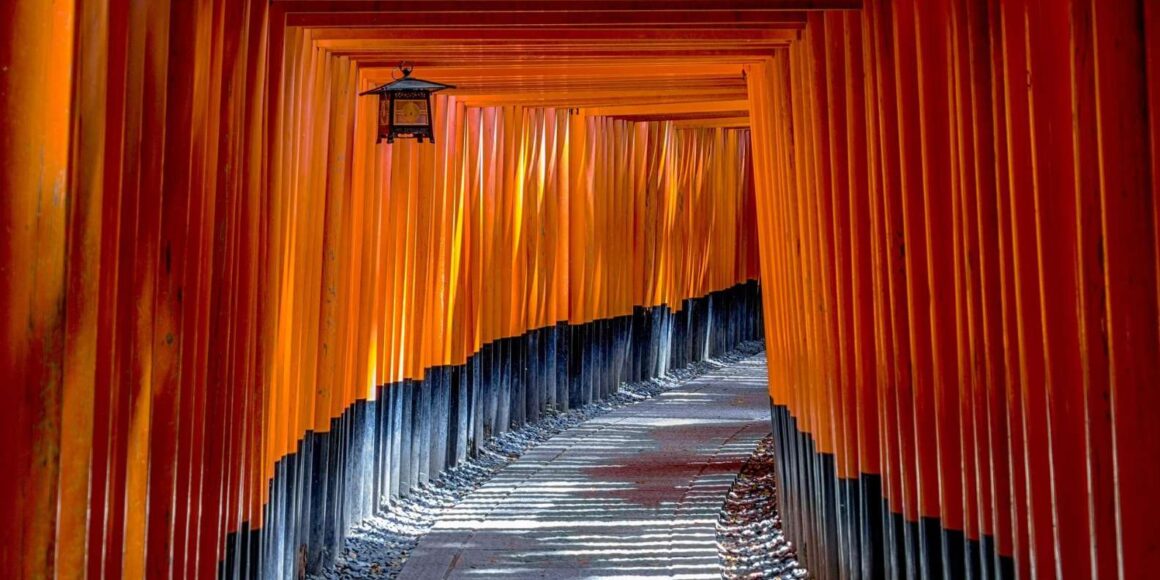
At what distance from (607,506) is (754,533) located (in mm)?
1317

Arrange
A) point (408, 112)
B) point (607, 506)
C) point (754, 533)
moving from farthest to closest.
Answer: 1. point (607, 506)
2. point (754, 533)
3. point (408, 112)

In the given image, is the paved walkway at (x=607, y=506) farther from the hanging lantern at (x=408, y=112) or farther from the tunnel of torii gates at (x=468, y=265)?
the hanging lantern at (x=408, y=112)

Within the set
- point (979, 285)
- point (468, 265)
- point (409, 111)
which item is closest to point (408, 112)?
point (409, 111)

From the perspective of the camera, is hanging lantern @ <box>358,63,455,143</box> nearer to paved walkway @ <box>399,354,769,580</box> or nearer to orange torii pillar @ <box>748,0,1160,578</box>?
orange torii pillar @ <box>748,0,1160,578</box>

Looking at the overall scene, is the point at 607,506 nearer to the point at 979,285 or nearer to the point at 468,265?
the point at 468,265

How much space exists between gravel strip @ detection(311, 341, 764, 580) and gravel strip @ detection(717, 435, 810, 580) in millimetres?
2246

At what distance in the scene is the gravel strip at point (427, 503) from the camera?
841 centimetres

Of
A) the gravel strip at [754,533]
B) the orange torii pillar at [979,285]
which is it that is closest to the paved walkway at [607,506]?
the gravel strip at [754,533]

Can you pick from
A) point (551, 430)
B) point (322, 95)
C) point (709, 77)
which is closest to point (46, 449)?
point (322, 95)

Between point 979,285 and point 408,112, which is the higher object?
point 408,112

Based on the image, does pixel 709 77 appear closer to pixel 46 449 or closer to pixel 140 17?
pixel 140 17

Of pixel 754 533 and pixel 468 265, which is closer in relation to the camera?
pixel 754 533

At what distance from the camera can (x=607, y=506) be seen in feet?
33.2

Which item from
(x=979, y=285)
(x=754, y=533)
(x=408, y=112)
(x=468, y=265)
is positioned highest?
(x=408, y=112)
